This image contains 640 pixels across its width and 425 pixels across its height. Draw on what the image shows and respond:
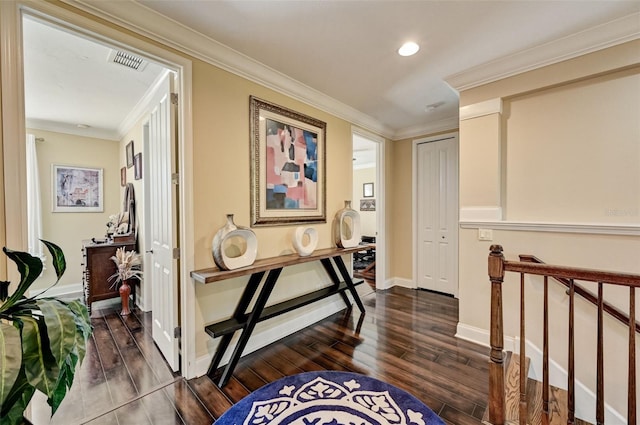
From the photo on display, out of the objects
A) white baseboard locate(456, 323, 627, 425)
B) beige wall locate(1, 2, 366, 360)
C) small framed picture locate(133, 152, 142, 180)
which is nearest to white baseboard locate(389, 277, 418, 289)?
white baseboard locate(456, 323, 627, 425)

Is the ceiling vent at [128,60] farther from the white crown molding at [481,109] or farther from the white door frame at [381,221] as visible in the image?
the white door frame at [381,221]

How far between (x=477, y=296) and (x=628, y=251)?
1.14 metres

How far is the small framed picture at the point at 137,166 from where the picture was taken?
11.2 feet

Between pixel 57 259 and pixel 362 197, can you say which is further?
pixel 362 197

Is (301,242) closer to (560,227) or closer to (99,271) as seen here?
(560,227)

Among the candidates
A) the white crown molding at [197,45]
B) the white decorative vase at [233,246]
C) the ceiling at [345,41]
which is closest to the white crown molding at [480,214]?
the ceiling at [345,41]

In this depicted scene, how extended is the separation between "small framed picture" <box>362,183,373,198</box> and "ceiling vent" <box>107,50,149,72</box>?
5.77m

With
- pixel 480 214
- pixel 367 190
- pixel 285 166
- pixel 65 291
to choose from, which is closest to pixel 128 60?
pixel 285 166

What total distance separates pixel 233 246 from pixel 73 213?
3663 millimetres

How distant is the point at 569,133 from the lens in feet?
7.47

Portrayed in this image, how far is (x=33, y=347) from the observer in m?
0.85

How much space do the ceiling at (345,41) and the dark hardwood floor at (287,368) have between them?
8.41ft

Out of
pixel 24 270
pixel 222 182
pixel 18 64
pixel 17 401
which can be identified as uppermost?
pixel 18 64

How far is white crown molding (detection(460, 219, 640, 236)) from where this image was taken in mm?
1998
